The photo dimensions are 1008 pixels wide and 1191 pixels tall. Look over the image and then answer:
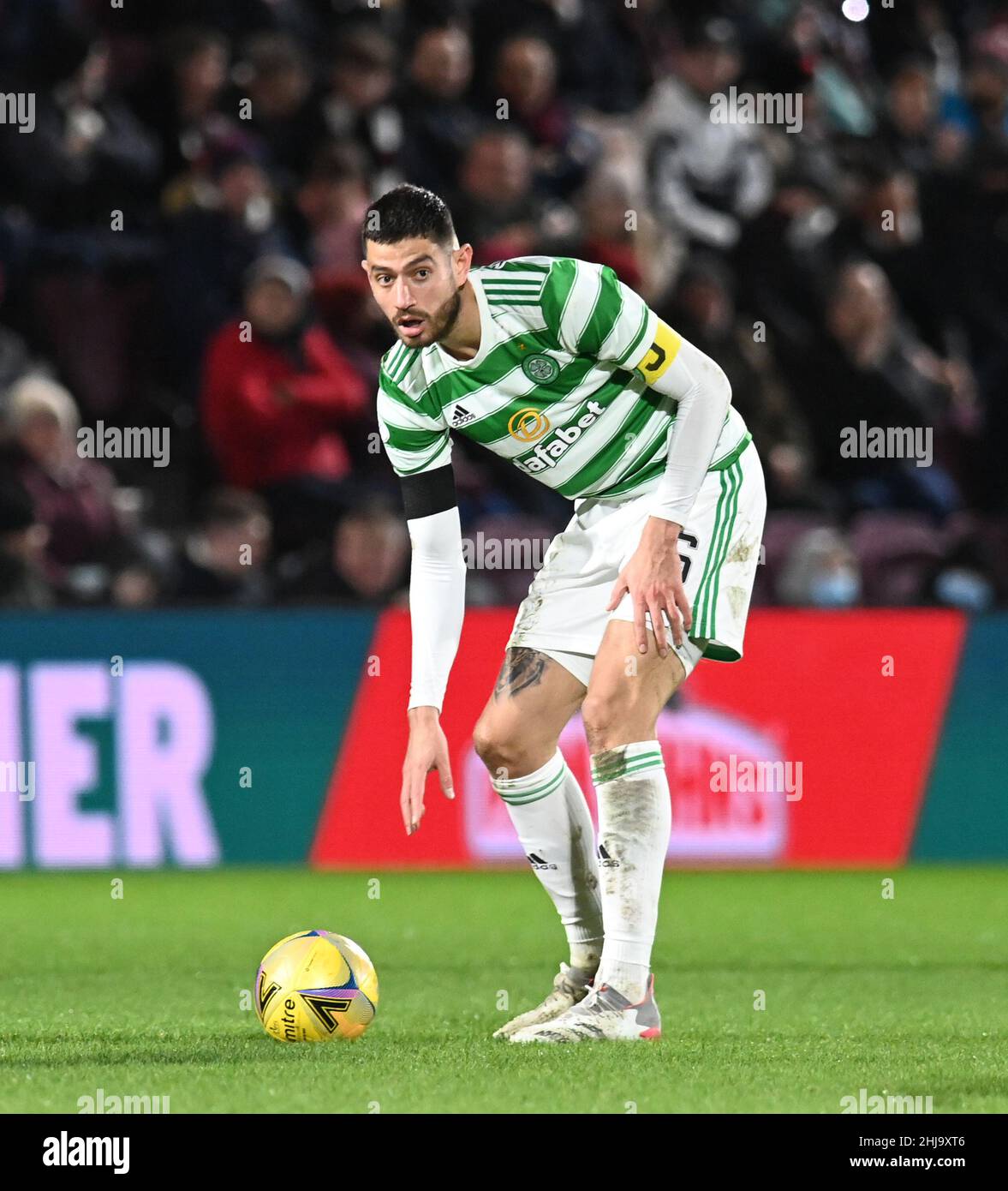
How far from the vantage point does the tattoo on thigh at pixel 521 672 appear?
6.00 metres

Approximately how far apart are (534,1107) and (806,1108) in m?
0.58

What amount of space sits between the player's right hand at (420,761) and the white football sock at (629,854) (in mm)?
422

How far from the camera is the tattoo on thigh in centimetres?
600

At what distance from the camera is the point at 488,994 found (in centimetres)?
684

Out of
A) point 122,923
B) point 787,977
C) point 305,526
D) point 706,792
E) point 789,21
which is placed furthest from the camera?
point 789,21

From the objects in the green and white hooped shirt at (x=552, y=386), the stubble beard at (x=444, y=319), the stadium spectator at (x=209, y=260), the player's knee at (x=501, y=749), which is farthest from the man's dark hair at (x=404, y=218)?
the stadium spectator at (x=209, y=260)

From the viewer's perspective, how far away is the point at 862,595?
12211 millimetres

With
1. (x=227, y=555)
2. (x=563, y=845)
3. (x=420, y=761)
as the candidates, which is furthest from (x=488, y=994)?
(x=227, y=555)

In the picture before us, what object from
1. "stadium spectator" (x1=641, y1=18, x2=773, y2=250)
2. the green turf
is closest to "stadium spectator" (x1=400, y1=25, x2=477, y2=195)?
"stadium spectator" (x1=641, y1=18, x2=773, y2=250)

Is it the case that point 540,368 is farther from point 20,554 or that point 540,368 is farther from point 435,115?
point 435,115

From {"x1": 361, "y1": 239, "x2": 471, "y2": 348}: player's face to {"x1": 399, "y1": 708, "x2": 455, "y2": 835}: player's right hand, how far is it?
1004 millimetres

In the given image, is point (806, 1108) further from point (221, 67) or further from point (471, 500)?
point (221, 67)

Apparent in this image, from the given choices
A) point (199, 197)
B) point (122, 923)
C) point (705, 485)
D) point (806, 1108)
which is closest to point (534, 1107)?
point (806, 1108)

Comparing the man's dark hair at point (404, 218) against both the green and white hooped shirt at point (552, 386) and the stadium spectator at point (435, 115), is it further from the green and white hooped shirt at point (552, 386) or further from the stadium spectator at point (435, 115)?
the stadium spectator at point (435, 115)
